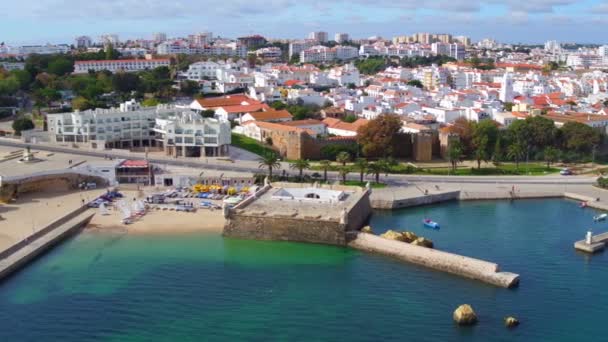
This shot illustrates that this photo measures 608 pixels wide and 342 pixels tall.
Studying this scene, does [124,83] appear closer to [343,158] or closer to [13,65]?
[13,65]

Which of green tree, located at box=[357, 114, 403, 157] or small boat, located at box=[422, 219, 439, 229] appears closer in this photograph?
small boat, located at box=[422, 219, 439, 229]

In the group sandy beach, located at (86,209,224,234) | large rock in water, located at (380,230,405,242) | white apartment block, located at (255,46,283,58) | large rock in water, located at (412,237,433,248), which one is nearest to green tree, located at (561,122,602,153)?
large rock in water, located at (412,237,433,248)

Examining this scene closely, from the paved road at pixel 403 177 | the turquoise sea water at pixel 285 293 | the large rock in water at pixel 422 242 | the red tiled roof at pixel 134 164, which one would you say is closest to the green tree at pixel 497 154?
the paved road at pixel 403 177

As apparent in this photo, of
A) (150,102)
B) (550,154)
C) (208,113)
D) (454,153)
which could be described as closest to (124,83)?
(150,102)

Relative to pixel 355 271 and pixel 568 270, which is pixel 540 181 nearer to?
pixel 568 270

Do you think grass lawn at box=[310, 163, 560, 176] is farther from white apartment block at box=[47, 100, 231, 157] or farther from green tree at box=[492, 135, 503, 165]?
white apartment block at box=[47, 100, 231, 157]

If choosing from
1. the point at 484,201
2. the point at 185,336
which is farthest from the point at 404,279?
the point at 484,201
